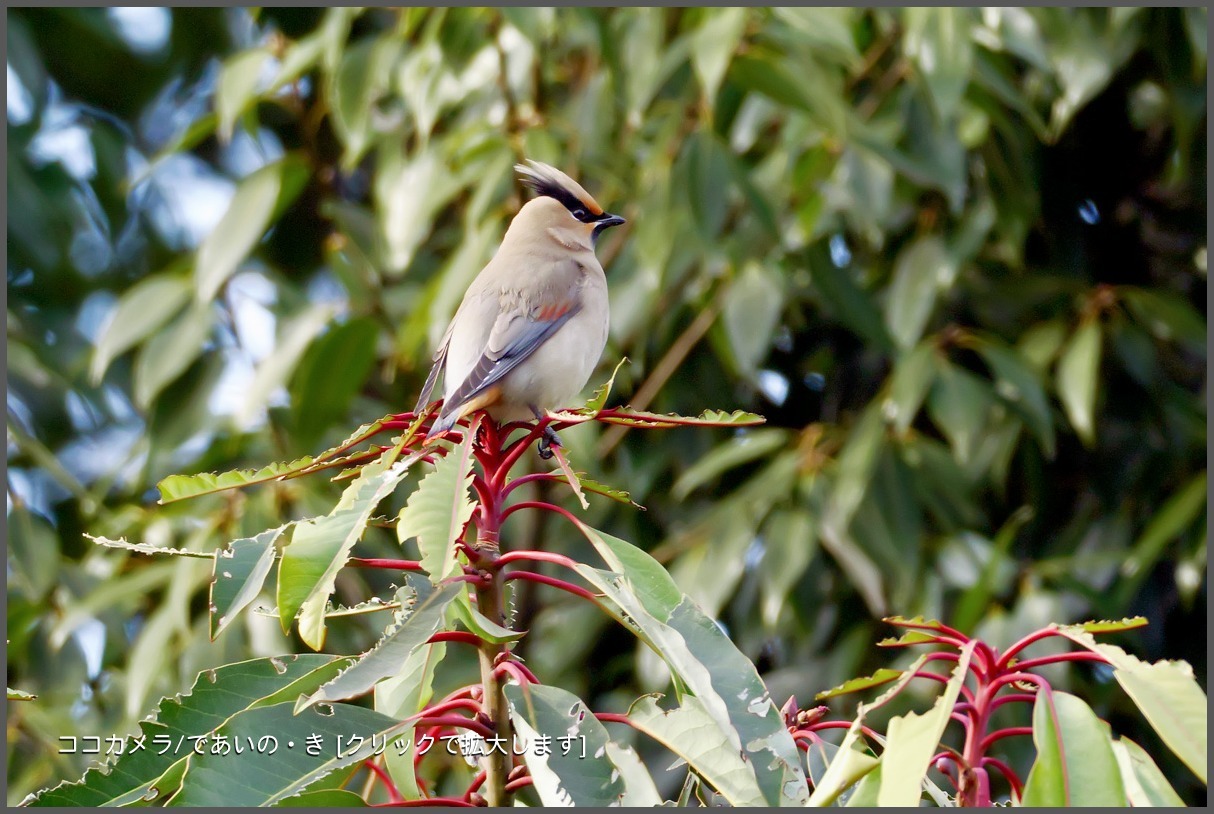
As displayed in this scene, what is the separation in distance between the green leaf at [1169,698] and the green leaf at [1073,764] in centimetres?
5

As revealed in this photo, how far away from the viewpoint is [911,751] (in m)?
1.31

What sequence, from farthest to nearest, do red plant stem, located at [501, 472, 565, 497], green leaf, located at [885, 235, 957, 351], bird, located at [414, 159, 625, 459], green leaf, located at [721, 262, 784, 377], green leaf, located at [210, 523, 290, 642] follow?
green leaf, located at [885, 235, 957, 351]
green leaf, located at [721, 262, 784, 377]
bird, located at [414, 159, 625, 459]
red plant stem, located at [501, 472, 565, 497]
green leaf, located at [210, 523, 290, 642]

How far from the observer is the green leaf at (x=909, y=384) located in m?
3.86

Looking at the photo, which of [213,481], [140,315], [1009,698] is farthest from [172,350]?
[1009,698]

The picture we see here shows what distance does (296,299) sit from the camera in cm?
454

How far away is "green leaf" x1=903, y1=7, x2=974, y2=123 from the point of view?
3.58 m

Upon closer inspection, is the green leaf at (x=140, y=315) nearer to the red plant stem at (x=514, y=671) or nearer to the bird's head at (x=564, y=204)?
the bird's head at (x=564, y=204)

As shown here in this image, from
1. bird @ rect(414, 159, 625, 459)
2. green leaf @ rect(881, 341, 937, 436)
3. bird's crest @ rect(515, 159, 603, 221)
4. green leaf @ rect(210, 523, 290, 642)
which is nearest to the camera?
green leaf @ rect(210, 523, 290, 642)

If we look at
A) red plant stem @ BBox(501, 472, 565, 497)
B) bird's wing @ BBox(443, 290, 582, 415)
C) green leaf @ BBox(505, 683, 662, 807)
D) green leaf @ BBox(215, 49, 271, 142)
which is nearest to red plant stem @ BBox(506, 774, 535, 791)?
green leaf @ BBox(505, 683, 662, 807)

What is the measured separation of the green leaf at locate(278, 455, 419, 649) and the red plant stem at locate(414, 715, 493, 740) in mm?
162

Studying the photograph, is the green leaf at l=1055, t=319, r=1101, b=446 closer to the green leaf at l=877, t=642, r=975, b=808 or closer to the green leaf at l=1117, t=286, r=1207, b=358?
the green leaf at l=1117, t=286, r=1207, b=358

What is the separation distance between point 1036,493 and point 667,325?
1.27 metres

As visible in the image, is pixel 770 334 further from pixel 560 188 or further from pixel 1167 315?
pixel 1167 315

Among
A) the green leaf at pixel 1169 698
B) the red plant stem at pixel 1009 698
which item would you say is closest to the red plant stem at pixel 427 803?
the red plant stem at pixel 1009 698
